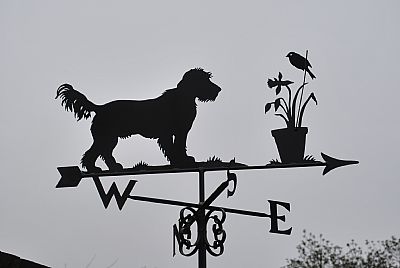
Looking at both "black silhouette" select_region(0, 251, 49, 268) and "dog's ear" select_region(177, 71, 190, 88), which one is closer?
"dog's ear" select_region(177, 71, 190, 88)

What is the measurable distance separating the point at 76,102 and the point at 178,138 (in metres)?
0.70

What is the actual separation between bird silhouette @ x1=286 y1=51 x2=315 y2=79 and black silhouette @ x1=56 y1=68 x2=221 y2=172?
1.35ft

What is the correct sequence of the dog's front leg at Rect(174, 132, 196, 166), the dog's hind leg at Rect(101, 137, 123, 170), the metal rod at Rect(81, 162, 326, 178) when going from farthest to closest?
Result: the dog's hind leg at Rect(101, 137, 123, 170) < the dog's front leg at Rect(174, 132, 196, 166) < the metal rod at Rect(81, 162, 326, 178)

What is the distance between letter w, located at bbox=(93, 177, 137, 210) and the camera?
330 centimetres

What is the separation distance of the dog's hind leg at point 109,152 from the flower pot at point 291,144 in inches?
31.0

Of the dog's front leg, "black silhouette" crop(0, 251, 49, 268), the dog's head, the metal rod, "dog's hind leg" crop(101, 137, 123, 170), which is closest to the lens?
the metal rod

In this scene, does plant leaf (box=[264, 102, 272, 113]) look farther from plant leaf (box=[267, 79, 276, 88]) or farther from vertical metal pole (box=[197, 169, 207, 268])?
vertical metal pole (box=[197, 169, 207, 268])

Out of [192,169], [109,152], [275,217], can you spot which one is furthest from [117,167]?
[275,217]

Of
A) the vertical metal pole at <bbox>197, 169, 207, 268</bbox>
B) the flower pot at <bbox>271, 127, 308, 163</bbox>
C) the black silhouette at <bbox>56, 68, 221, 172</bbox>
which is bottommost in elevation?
the vertical metal pole at <bbox>197, 169, 207, 268</bbox>

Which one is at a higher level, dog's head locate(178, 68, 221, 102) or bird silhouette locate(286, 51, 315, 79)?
bird silhouette locate(286, 51, 315, 79)

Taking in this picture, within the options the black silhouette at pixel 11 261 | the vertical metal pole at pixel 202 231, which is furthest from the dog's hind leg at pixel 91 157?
the black silhouette at pixel 11 261

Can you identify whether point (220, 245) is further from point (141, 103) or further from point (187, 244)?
point (141, 103)

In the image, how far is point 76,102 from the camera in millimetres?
3662

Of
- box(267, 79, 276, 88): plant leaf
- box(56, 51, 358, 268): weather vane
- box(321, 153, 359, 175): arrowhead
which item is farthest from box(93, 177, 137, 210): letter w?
box(321, 153, 359, 175): arrowhead
